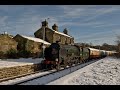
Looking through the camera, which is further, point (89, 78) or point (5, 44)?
point (5, 44)

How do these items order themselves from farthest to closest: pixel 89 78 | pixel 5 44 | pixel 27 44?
1. pixel 27 44
2. pixel 5 44
3. pixel 89 78

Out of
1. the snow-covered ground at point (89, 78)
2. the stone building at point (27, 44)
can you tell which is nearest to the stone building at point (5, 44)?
the stone building at point (27, 44)

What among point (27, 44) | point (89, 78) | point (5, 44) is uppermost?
point (27, 44)

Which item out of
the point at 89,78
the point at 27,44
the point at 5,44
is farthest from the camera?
the point at 27,44

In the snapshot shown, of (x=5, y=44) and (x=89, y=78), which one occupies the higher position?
(x=5, y=44)

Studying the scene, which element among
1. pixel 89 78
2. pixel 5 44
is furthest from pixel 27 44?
pixel 89 78

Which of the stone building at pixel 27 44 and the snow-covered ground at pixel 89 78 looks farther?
the stone building at pixel 27 44

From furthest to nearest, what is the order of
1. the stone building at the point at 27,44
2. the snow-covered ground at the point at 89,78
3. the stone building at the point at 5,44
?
the stone building at the point at 27,44
the stone building at the point at 5,44
the snow-covered ground at the point at 89,78

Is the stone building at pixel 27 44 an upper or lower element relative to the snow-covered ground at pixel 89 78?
upper

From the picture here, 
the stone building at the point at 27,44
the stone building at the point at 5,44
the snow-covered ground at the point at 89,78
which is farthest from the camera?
the stone building at the point at 27,44

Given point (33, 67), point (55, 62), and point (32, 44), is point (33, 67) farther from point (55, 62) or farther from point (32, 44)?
point (32, 44)

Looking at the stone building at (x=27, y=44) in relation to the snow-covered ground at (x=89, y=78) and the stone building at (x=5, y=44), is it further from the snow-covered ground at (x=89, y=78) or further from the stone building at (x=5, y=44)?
the snow-covered ground at (x=89, y=78)

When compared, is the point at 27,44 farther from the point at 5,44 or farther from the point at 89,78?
the point at 89,78
